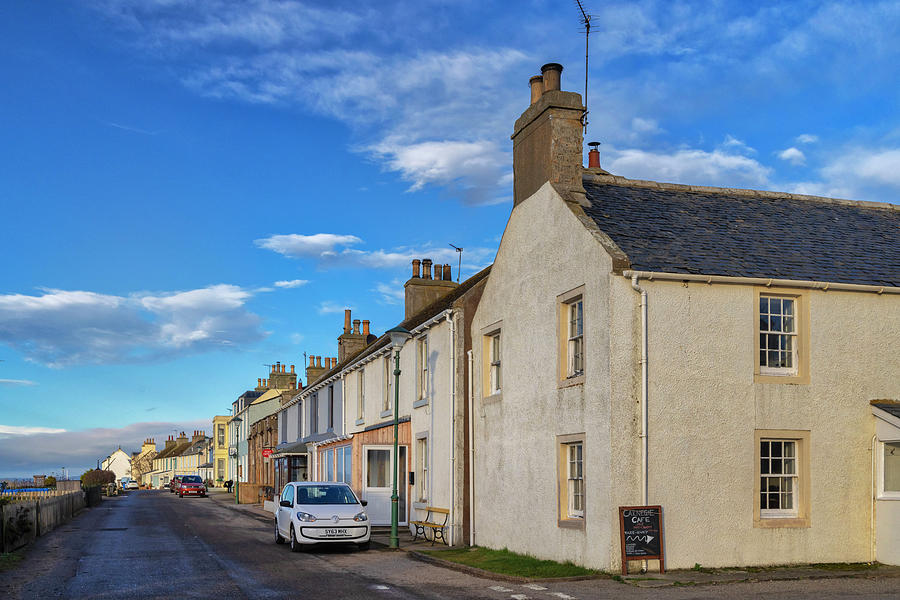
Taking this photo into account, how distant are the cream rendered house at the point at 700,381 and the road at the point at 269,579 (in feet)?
6.14

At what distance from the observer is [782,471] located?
1622cm

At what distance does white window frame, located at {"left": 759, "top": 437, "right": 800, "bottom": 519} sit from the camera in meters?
16.0

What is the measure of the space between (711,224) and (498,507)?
7.71 m

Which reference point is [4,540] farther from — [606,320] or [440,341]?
[606,320]

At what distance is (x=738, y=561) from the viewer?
15.5 metres

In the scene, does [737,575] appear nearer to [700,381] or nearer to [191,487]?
[700,381]

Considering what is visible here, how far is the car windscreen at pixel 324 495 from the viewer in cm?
2167

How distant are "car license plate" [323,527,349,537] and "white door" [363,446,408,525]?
6244mm

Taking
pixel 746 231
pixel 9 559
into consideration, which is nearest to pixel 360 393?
pixel 9 559

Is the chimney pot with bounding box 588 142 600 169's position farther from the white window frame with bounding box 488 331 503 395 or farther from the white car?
the white car

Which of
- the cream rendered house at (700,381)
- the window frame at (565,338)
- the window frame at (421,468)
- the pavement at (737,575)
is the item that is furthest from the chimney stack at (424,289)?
the pavement at (737,575)

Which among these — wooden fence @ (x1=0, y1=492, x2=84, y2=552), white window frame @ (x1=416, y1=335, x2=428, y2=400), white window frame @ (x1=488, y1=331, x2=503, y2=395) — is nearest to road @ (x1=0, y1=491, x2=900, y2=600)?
wooden fence @ (x1=0, y1=492, x2=84, y2=552)

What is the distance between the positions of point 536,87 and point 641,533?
10439mm

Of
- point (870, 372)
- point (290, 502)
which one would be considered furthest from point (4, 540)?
point (870, 372)
